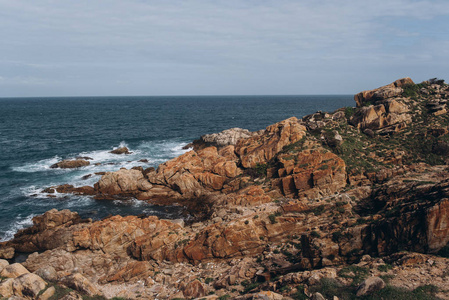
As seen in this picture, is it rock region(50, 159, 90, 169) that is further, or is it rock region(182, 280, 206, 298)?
rock region(50, 159, 90, 169)

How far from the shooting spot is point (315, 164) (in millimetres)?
34812

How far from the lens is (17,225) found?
119 ft

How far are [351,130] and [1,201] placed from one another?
176ft

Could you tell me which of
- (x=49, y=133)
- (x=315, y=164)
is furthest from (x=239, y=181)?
(x=49, y=133)

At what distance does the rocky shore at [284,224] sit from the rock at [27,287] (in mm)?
64

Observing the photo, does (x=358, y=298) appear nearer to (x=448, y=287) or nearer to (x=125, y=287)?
(x=448, y=287)

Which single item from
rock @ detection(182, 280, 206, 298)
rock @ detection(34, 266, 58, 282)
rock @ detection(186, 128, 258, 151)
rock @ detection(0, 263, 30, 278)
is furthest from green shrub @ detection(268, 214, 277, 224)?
rock @ detection(186, 128, 258, 151)

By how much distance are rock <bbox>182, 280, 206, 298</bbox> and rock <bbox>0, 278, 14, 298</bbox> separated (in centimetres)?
1135

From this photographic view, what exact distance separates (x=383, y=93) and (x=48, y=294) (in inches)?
1980

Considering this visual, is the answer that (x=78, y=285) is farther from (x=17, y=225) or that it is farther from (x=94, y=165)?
(x=94, y=165)

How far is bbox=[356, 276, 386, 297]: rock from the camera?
50.1ft

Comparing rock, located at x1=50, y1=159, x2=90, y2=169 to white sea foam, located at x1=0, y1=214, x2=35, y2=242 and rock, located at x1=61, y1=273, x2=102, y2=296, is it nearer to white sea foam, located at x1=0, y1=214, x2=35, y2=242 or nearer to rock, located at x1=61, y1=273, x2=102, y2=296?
white sea foam, located at x1=0, y1=214, x2=35, y2=242

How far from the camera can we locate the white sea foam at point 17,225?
3395 centimetres

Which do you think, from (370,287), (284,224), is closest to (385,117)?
(284,224)
